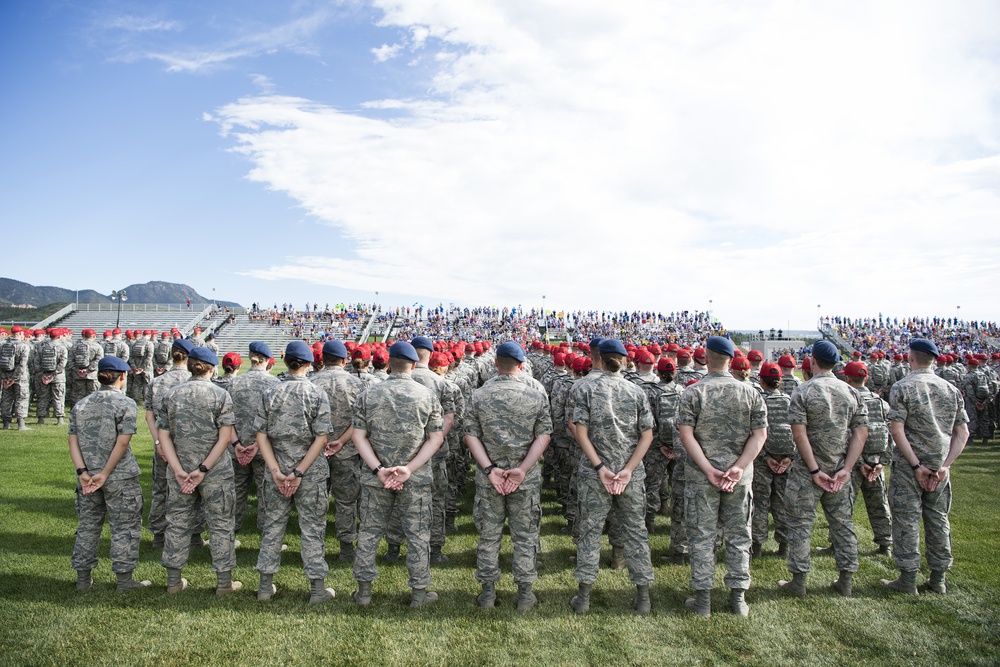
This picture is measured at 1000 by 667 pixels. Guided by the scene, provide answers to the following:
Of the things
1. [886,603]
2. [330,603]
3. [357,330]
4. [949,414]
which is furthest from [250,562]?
[357,330]

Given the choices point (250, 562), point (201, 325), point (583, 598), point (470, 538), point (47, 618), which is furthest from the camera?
point (201, 325)

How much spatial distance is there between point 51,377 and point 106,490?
11.4 meters

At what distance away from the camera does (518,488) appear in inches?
199

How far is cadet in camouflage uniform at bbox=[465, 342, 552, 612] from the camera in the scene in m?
5.01

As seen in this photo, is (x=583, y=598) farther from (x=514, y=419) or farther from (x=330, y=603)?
(x=330, y=603)

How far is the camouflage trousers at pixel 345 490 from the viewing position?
621 cm

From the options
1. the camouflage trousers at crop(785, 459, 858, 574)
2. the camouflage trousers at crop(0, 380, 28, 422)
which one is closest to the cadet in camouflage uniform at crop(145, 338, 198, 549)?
the camouflage trousers at crop(785, 459, 858, 574)

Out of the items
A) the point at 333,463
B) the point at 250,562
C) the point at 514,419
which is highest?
the point at 514,419

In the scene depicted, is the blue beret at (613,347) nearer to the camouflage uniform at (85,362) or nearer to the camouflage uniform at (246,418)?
the camouflage uniform at (246,418)

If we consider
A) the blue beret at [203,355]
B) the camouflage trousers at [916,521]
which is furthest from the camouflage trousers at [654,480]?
the blue beret at [203,355]

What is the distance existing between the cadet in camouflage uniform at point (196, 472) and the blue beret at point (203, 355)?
0.01 m

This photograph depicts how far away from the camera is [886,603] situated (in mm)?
5133

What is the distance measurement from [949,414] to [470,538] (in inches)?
220

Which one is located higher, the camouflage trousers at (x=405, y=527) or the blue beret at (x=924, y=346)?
the blue beret at (x=924, y=346)
